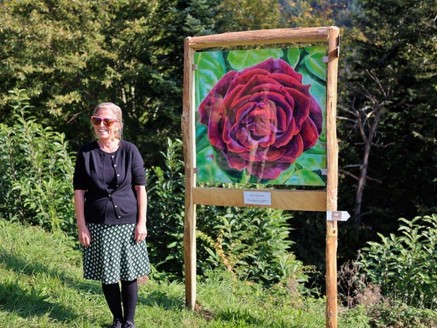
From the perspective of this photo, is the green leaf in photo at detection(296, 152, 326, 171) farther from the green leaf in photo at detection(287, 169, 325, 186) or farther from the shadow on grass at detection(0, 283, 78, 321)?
the shadow on grass at detection(0, 283, 78, 321)

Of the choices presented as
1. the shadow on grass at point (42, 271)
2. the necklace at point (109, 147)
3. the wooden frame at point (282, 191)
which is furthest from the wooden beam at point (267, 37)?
the shadow on grass at point (42, 271)

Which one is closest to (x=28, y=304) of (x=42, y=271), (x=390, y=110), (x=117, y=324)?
(x=117, y=324)

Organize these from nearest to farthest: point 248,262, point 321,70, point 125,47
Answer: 1. point 321,70
2. point 248,262
3. point 125,47

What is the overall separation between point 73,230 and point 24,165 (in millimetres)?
1267

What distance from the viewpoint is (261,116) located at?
454cm

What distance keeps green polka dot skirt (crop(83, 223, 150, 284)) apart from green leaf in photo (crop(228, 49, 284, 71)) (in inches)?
60.5

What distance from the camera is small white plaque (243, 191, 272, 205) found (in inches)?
175

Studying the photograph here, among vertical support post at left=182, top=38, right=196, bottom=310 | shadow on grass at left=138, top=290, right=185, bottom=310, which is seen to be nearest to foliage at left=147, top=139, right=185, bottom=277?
shadow on grass at left=138, top=290, right=185, bottom=310

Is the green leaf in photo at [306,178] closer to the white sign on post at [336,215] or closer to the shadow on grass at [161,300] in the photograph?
the white sign on post at [336,215]

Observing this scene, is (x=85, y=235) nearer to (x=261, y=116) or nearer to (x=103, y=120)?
(x=103, y=120)

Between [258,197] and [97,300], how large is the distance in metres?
1.57

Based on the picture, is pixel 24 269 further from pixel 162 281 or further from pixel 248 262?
pixel 248 262

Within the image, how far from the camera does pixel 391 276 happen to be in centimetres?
595

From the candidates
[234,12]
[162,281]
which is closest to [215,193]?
[162,281]
